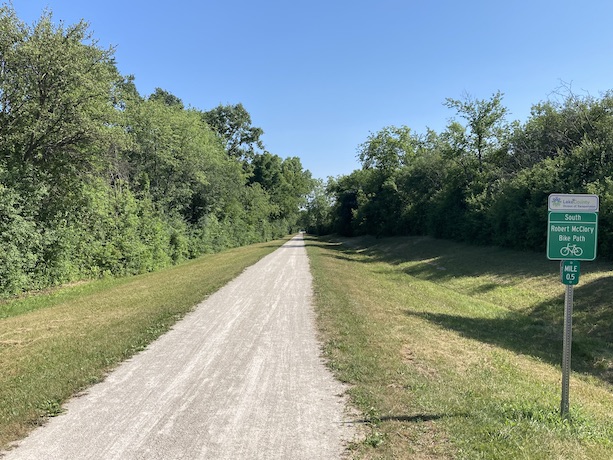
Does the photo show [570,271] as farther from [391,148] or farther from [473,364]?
[391,148]

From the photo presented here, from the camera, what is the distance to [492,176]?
32.5 m

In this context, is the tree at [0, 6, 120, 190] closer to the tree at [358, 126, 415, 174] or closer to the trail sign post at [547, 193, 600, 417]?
the trail sign post at [547, 193, 600, 417]

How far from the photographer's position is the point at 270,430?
4.39m

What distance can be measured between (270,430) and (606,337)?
10.6 metres

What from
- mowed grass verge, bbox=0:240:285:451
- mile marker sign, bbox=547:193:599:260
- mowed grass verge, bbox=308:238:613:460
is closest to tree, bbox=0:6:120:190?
mowed grass verge, bbox=0:240:285:451

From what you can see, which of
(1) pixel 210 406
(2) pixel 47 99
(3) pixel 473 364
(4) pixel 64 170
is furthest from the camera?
(4) pixel 64 170

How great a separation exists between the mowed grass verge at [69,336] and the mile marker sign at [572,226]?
6.07 meters

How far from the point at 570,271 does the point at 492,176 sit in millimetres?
30554

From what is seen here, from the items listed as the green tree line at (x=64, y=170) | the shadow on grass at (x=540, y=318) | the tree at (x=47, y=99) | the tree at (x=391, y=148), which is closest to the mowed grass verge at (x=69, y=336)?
the green tree line at (x=64, y=170)

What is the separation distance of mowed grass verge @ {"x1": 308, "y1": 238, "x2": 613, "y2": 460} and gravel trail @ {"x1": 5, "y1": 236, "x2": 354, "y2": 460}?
1.51 ft

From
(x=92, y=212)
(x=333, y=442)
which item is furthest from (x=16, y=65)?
(x=333, y=442)

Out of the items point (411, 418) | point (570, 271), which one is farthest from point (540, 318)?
point (411, 418)

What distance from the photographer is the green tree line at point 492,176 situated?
2102cm

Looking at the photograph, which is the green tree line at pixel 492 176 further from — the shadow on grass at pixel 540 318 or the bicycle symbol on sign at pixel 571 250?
the bicycle symbol on sign at pixel 571 250
